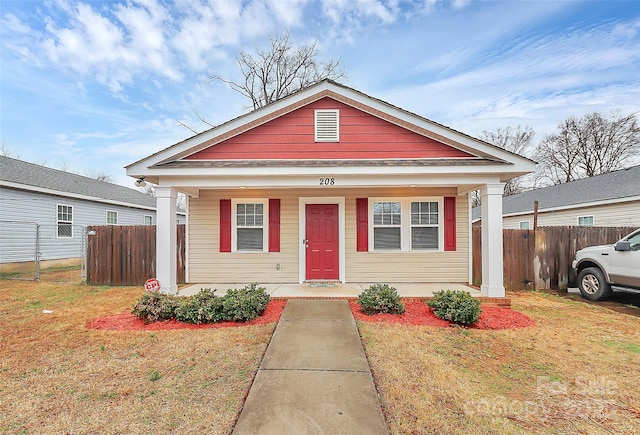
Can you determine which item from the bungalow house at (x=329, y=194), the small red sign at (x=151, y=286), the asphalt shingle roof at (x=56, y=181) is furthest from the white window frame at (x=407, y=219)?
the asphalt shingle roof at (x=56, y=181)

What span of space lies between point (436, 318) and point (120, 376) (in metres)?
4.74

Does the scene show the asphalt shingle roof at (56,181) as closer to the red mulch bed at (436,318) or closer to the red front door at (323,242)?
the red front door at (323,242)

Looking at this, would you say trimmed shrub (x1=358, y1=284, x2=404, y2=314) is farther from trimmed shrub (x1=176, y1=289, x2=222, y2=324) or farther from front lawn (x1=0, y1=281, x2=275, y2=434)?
trimmed shrub (x1=176, y1=289, x2=222, y2=324)

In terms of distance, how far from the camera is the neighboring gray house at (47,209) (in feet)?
34.4

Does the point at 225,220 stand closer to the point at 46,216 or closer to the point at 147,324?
the point at 147,324

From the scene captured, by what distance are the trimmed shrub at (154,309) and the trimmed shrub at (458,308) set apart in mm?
4738

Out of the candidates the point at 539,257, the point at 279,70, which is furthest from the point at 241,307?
the point at 279,70

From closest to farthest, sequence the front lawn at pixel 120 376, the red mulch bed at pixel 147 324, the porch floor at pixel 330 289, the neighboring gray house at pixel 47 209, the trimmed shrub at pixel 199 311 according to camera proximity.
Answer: the front lawn at pixel 120 376
the red mulch bed at pixel 147 324
the trimmed shrub at pixel 199 311
the porch floor at pixel 330 289
the neighboring gray house at pixel 47 209

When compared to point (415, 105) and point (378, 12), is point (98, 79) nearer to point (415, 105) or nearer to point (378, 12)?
point (378, 12)

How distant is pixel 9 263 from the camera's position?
Result: 34.0 feet

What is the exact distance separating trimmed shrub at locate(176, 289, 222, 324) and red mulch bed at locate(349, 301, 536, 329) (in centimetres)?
244

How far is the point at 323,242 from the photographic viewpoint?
25.4 feet

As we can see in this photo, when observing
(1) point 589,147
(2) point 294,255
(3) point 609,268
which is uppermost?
(1) point 589,147

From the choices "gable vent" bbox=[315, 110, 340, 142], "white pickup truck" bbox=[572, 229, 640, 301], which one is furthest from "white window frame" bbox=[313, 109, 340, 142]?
"white pickup truck" bbox=[572, 229, 640, 301]
